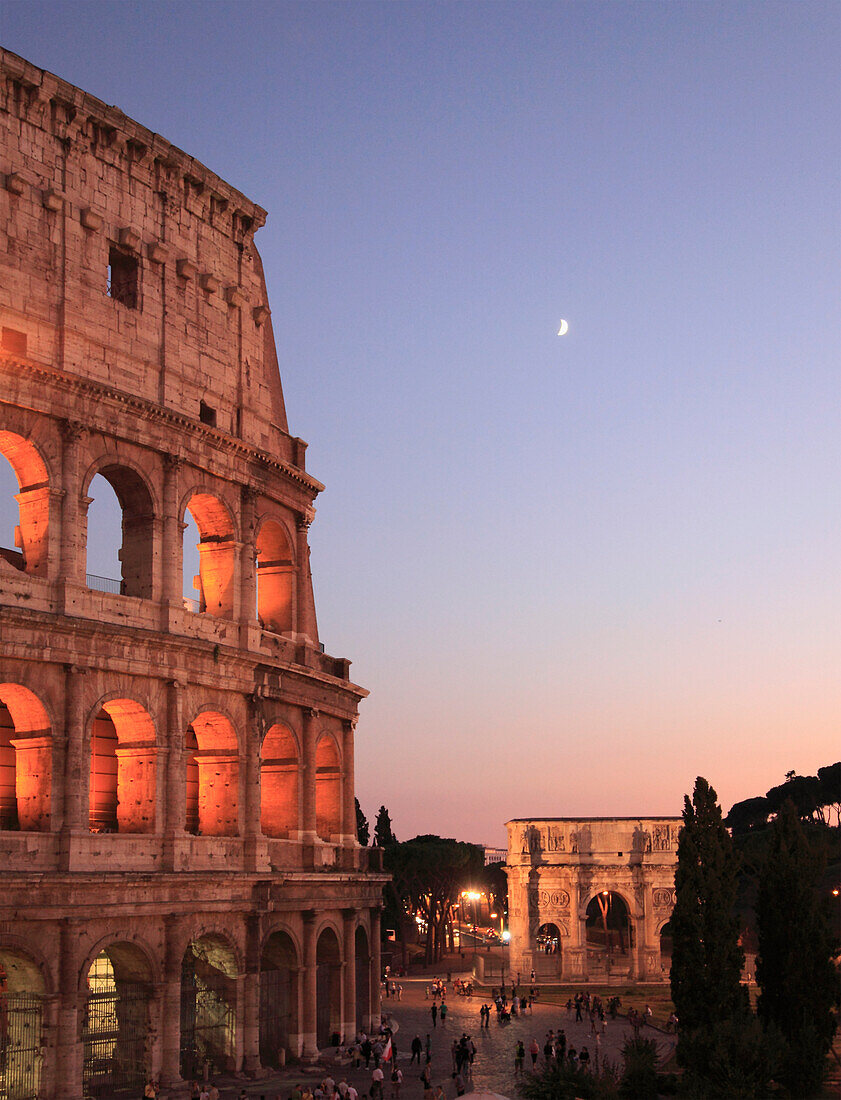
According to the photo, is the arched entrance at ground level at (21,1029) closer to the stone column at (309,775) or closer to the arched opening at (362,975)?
the stone column at (309,775)

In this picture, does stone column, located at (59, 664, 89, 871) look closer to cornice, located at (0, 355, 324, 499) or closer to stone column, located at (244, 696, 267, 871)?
stone column, located at (244, 696, 267, 871)

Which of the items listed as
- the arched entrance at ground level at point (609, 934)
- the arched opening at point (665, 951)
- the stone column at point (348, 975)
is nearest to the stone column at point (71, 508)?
the stone column at point (348, 975)

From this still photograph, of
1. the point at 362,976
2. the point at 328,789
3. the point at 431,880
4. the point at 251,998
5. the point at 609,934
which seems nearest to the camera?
the point at 251,998

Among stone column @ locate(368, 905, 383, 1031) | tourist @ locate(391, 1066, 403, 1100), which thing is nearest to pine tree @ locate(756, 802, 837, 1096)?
tourist @ locate(391, 1066, 403, 1100)

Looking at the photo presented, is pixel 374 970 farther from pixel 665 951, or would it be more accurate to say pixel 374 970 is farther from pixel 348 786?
pixel 665 951

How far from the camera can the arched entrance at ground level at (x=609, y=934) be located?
245 feet

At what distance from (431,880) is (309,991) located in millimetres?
55332

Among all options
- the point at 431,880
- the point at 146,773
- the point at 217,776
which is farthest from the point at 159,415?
the point at 431,880

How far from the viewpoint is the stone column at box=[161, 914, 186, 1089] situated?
31.1 metres

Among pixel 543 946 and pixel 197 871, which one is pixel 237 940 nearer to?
pixel 197 871

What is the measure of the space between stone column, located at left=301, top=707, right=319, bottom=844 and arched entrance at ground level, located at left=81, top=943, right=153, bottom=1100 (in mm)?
7785

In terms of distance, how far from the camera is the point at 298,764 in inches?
1533

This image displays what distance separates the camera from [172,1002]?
31562 mm

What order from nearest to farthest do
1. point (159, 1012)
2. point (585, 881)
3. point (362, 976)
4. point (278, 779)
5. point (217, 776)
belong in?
point (159, 1012) → point (217, 776) → point (278, 779) → point (362, 976) → point (585, 881)
